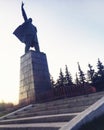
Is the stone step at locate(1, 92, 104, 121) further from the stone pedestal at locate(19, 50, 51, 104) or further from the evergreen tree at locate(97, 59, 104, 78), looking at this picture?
the evergreen tree at locate(97, 59, 104, 78)

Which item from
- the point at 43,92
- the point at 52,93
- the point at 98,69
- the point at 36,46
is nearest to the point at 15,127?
the point at 52,93

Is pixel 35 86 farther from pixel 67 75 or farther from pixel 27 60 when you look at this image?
pixel 67 75

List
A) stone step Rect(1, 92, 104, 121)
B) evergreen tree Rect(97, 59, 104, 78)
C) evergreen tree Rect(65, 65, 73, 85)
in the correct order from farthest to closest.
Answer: evergreen tree Rect(65, 65, 73, 85), evergreen tree Rect(97, 59, 104, 78), stone step Rect(1, 92, 104, 121)

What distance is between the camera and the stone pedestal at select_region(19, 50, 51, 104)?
13984 millimetres

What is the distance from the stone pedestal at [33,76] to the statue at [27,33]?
3.24ft

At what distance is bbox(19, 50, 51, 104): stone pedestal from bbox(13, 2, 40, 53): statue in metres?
0.99

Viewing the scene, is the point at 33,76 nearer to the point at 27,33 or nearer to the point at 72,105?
the point at 27,33

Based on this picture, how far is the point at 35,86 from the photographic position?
13.9 metres

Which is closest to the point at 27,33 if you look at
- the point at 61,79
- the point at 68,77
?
the point at 61,79

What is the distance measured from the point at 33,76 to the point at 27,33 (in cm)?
407

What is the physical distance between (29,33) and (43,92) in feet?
17.0

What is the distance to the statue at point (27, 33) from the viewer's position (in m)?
16.0

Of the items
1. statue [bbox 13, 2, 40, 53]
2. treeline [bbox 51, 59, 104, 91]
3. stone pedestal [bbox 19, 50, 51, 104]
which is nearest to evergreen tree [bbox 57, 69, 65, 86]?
treeline [bbox 51, 59, 104, 91]

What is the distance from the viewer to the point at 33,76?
46.5 ft
